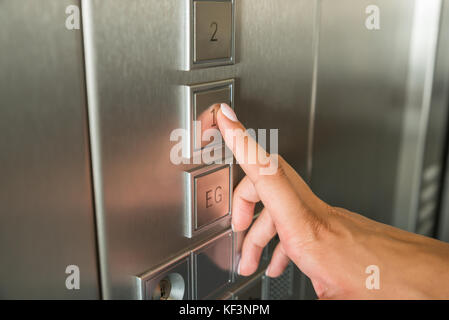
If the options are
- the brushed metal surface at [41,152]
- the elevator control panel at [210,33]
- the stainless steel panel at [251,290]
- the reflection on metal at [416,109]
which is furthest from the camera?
the reflection on metal at [416,109]

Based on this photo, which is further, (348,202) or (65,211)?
(348,202)

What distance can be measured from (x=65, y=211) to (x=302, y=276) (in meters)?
0.49

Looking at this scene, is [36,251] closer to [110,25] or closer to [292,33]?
[110,25]

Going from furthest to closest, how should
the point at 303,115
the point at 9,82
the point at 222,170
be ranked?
1. the point at 303,115
2. the point at 222,170
3. the point at 9,82

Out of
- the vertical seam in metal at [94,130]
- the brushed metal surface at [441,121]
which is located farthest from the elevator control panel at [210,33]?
the brushed metal surface at [441,121]

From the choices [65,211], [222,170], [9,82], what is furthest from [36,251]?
[222,170]

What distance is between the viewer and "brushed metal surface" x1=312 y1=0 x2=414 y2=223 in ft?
2.30

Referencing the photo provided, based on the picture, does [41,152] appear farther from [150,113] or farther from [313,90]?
[313,90]

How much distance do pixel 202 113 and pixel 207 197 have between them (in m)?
0.11

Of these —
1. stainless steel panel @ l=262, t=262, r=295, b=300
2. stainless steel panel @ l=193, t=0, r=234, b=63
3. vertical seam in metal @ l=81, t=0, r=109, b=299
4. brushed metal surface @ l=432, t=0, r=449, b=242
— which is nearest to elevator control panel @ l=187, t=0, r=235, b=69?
stainless steel panel @ l=193, t=0, r=234, b=63

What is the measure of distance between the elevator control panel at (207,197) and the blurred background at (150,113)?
0.04 ft

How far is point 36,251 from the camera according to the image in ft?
1.26

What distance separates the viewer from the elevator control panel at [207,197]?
522 mm

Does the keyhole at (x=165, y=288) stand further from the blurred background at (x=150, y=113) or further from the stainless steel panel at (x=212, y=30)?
the stainless steel panel at (x=212, y=30)
